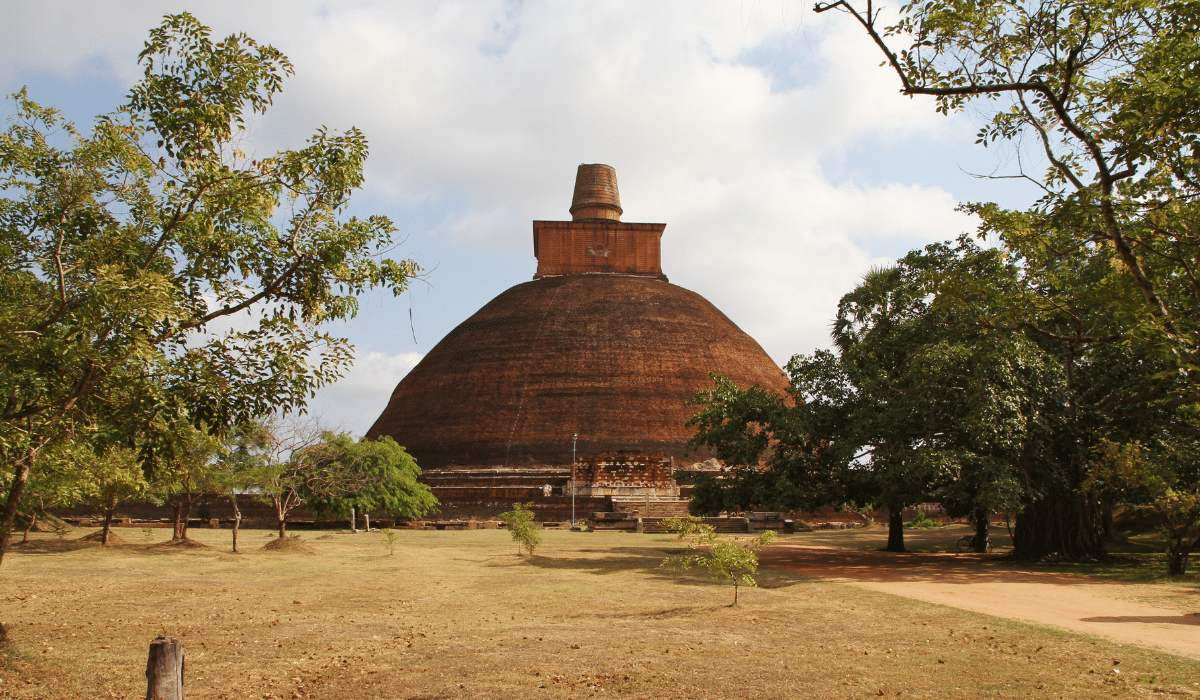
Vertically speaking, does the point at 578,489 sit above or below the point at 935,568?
above

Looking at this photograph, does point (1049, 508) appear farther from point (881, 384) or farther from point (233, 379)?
point (233, 379)

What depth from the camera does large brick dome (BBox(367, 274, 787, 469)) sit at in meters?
34.3

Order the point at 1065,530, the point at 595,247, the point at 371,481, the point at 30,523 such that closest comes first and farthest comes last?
the point at 1065,530 → the point at 30,523 → the point at 371,481 → the point at 595,247

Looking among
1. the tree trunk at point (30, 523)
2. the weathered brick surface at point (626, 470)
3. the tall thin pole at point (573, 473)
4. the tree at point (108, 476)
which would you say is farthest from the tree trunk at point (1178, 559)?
the tree trunk at point (30, 523)

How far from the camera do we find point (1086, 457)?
14930 millimetres

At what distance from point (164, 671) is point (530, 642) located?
3.38 m

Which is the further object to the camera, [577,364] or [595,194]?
[595,194]

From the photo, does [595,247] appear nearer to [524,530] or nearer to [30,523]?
[524,530]

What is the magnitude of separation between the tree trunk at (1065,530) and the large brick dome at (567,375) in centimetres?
1814

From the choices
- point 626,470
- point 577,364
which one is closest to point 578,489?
point 626,470

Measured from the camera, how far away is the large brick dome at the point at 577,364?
3438 centimetres

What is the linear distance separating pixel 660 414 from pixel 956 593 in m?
23.9

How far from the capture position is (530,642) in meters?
7.31

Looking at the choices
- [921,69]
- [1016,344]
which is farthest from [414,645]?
[1016,344]
